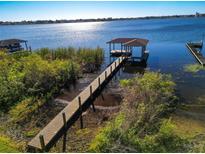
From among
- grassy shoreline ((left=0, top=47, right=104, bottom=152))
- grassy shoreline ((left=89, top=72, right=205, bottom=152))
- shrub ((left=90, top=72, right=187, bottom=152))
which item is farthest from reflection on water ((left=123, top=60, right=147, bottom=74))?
shrub ((left=90, top=72, right=187, bottom=152))

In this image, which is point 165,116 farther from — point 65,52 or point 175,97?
point 65,52

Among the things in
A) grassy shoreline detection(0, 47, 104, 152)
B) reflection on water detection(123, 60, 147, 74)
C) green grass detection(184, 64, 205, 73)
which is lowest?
reflection on water detection(123, 60, 147, 74)

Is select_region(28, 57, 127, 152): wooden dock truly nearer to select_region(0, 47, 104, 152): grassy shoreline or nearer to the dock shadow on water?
the dock shadow on water

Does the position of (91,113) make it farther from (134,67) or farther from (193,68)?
(193,68)

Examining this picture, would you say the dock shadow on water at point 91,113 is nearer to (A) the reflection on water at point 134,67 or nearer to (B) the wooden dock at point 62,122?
(B) the wooden dock at point 62,122

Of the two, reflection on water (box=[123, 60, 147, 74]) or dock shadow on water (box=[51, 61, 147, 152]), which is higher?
dock shadow on water (box=[51, 61, 147, 152])

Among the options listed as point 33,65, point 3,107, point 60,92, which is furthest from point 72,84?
point 3,107

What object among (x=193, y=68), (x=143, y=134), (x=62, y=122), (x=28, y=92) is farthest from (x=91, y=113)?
(x=193, y=68)

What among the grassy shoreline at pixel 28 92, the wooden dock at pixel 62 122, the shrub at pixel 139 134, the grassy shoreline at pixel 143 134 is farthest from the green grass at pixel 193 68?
the shrub at pixel 139 134

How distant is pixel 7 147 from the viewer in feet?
29.8

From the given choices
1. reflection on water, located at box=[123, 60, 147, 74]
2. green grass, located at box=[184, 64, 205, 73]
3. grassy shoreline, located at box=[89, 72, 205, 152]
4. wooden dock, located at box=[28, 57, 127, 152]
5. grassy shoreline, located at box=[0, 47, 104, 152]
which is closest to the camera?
grassy shoreline, located at box=[89, 72, 205, 152]

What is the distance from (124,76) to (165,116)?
10761mm

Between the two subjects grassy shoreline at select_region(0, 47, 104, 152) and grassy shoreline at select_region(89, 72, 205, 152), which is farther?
grassy shoreline at select_region(0, 47, 104, 152)

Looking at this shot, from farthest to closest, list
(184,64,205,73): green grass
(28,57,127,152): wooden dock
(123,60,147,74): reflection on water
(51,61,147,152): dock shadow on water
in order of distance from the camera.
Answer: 1. (123,60,147,74): reflection on water
2. (184,64,205,73): green grass
3. (51,61,147,152): dock shadow on water
4. (28,57,127,152): wooden dock
